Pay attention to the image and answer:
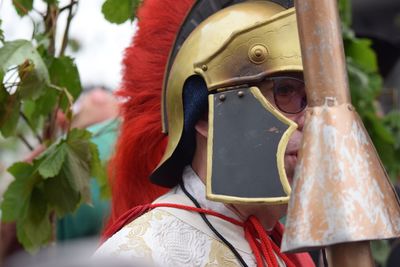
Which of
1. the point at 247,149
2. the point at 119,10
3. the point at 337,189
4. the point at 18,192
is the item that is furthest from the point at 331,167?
the point at 18,192

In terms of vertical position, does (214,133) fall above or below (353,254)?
above

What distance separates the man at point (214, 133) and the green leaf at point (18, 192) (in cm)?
25

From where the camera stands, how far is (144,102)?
2.26 m

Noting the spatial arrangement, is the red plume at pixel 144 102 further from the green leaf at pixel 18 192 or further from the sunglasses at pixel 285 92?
the sunglasses at pixel 285 92

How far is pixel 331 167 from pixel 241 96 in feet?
1.81

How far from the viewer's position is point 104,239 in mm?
2109

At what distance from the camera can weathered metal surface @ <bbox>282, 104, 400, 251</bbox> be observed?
141 cm

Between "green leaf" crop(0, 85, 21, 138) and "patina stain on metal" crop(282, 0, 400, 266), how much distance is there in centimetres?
96

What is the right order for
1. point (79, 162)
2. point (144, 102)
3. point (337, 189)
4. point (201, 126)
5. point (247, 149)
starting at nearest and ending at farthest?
point (337, 189) < point (247, 149) < point (201, 126) < point (144, 102) < point (79, 162)

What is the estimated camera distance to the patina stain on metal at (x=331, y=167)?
141 centimetres

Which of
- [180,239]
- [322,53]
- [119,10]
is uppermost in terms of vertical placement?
[119,10]

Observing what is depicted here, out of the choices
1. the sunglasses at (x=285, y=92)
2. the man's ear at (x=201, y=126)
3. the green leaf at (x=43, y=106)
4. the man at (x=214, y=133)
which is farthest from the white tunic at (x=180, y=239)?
the green leaf at (x=43, y=106)

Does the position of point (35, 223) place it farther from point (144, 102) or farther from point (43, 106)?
point (144, 102)

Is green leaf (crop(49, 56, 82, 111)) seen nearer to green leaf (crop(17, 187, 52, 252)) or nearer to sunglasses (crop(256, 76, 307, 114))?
green leaf (crop(17, 187, 52, 252))
